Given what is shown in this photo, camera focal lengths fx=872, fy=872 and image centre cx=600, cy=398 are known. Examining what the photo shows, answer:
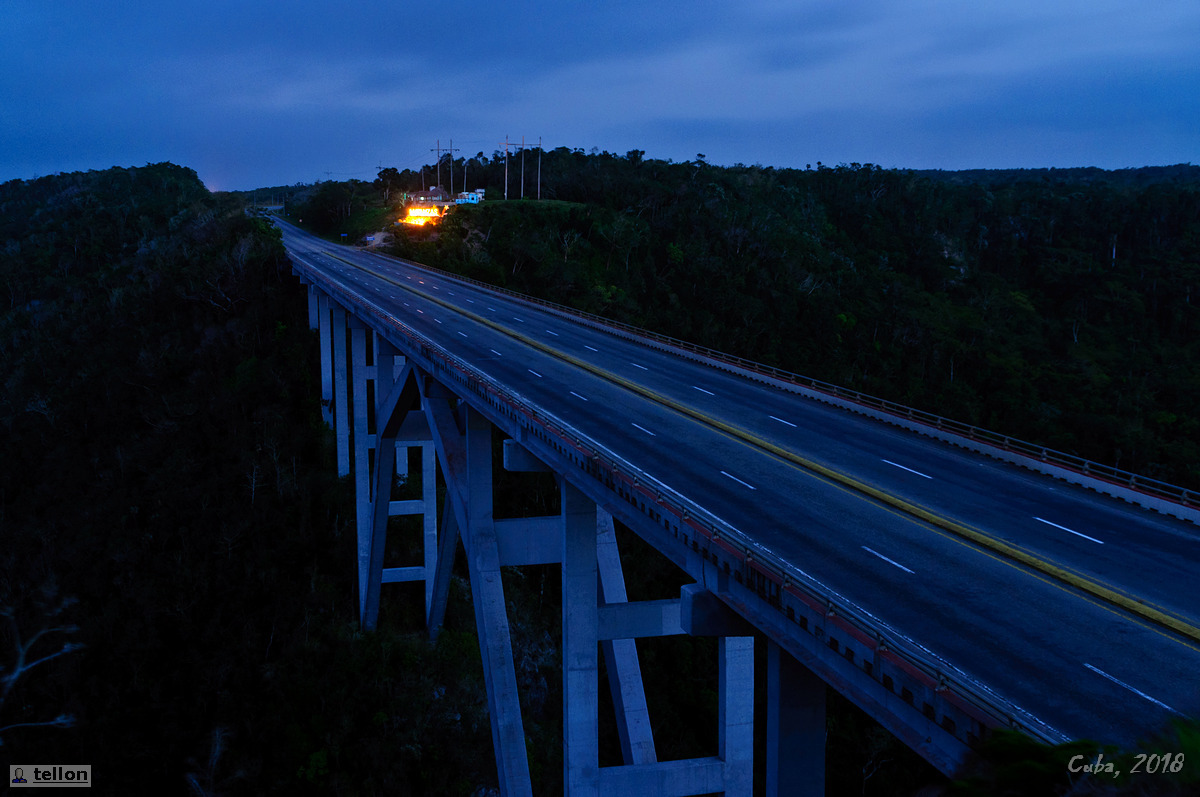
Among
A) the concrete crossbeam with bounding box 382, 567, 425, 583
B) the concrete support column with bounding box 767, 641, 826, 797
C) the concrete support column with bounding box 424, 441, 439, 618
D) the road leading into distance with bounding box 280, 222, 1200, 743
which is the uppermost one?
the road leading into distance with bounding box 280, 222, 1200, 743

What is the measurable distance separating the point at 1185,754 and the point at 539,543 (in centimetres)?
1738

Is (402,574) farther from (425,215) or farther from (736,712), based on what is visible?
(425,215)

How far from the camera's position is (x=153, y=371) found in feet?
202

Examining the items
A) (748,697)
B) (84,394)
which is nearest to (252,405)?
(84,394)

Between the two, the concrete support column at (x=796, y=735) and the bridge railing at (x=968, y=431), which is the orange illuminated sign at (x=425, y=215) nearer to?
the bridge railing at (x=968, y=431)

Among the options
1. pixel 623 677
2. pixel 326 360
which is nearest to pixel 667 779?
pixel 623 677

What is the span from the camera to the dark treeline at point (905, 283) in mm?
78500

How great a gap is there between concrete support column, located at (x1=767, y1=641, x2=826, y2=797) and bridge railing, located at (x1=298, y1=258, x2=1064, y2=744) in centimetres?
109

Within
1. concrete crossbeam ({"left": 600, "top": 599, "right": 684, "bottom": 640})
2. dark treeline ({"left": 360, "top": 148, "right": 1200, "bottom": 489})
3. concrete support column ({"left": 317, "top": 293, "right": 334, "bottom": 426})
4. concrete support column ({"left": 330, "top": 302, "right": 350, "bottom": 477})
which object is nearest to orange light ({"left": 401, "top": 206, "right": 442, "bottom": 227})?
dark treeline ({"left": 360, "top": 148, "right": 1200, "bottom": 489})

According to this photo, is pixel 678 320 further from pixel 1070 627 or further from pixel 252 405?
pixel 1070 627

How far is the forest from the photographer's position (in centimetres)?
3612

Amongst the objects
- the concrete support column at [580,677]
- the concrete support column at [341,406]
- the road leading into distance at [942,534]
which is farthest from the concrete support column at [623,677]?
the concrete support column at [341,406]

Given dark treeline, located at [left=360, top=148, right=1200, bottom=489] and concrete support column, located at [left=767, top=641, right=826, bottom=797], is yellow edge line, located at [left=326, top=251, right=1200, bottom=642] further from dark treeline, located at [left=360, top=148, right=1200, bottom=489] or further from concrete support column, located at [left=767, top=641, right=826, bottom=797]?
dark treeline, located at [left=360, top=148, right=1200, bottom=489]

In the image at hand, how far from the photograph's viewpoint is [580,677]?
57.0ft
